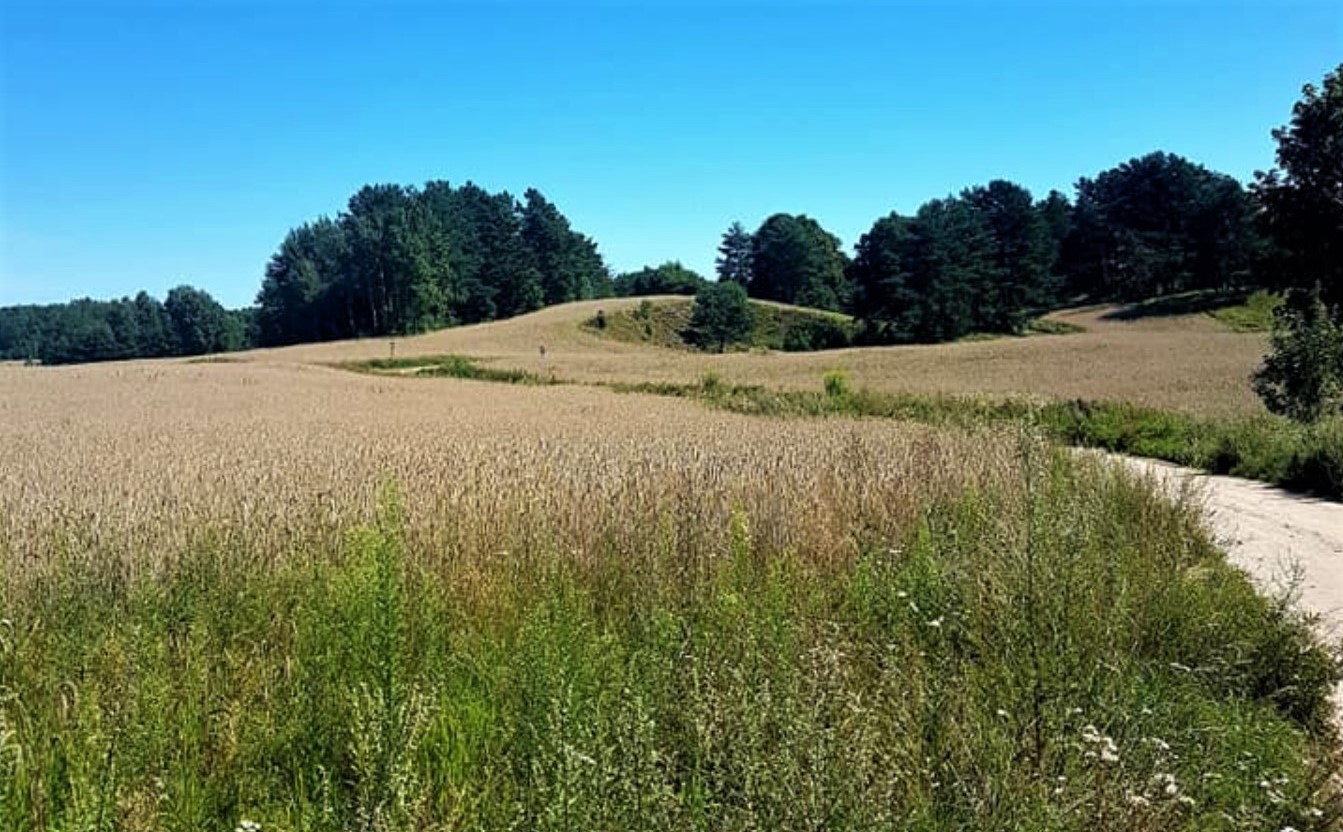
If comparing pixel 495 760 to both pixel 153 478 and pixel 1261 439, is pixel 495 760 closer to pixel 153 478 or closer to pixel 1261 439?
pixel 153 478

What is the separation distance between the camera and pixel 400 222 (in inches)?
4373

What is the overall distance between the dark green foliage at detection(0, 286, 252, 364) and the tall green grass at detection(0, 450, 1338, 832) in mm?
134637

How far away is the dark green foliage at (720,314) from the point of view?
303 feet

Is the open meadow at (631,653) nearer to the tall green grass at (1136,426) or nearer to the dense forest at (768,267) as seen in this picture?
the tall green grass at (1136,426)

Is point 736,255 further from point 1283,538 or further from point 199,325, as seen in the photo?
point 1283,538

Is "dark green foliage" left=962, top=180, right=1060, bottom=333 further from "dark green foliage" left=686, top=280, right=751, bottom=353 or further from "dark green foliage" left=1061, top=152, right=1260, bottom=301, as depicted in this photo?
"dark green foliage" left=686, top=280, right=751, bottom=353

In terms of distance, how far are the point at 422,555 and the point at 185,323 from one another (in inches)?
5495

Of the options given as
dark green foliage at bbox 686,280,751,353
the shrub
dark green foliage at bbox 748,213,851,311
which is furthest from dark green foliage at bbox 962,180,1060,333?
the shrub

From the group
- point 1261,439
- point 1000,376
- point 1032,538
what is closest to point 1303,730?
point 1032,538

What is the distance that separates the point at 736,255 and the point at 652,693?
490 ft

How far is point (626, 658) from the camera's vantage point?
5242mm

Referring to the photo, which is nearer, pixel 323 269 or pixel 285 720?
pixel 285 720

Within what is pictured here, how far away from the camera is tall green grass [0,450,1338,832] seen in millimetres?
3508

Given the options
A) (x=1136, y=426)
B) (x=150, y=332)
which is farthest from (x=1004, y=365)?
(x=150, y=332)
